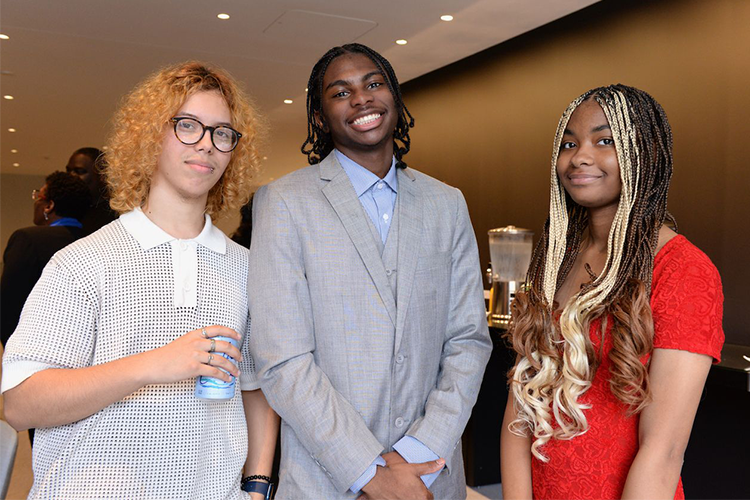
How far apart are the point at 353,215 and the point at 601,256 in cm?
65

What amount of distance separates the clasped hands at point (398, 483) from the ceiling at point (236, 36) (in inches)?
92.9

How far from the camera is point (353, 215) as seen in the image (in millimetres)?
1722

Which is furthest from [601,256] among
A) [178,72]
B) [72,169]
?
[72,169]

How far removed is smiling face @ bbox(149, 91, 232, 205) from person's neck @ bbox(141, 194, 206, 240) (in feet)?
0.05

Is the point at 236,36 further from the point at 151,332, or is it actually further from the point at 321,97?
the point at 151,332

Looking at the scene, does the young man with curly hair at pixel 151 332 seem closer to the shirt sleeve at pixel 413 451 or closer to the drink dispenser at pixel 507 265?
the shirt sleeve at pixel 413 451

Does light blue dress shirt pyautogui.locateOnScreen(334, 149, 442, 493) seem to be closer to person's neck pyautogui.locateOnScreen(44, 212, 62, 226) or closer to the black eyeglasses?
the black eyeglasses

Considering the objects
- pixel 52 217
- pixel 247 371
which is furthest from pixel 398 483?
pixel 52 217

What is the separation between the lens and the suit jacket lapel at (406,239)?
1673mm

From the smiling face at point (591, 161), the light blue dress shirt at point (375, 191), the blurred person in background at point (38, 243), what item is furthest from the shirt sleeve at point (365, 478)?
the blurred person in background at point (38, 243)

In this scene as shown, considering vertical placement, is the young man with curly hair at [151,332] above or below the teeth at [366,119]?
below

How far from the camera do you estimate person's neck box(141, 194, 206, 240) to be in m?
1.53

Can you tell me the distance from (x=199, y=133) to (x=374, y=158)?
512mm

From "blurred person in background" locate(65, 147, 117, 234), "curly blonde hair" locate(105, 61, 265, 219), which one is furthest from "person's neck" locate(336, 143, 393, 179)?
"blurred person in background" locate(65, 147, 117, 234)
